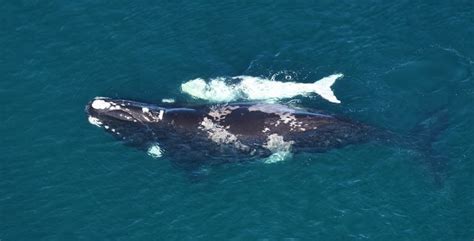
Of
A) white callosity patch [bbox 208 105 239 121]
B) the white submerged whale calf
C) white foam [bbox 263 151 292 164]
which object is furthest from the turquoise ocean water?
white callosity patch [bbox 208 105 239 121]

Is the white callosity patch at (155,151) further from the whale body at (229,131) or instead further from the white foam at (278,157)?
the white foam at (278,157)

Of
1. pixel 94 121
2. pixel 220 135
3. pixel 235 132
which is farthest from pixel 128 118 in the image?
pixel 235 132

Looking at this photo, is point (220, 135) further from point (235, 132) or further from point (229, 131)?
point (235, 132)

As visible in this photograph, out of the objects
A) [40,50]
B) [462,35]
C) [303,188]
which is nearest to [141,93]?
[40,50]

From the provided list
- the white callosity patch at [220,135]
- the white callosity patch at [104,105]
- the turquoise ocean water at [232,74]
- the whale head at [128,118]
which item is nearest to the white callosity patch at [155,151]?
the turquoise ocean water at [232,74]

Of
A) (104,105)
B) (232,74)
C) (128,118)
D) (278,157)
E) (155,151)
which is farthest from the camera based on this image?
(232,74)

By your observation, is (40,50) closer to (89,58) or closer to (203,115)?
(89,58)
